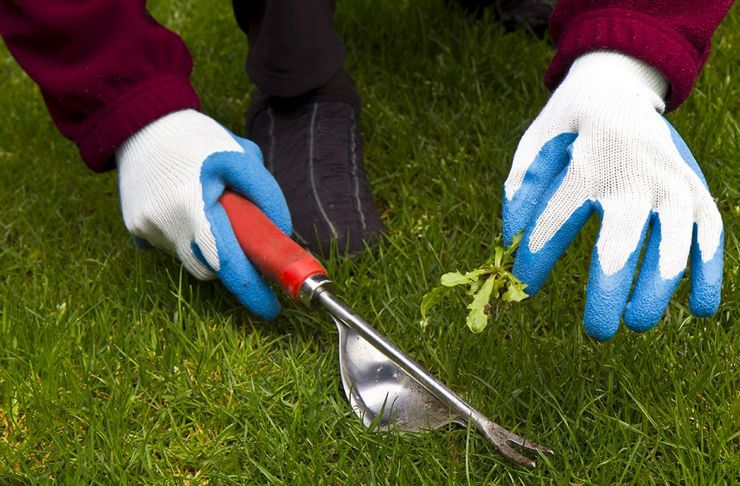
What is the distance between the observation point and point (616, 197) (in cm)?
155

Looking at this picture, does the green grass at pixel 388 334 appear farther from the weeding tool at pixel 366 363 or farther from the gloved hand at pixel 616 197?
the gloved hand at pixel 616 197

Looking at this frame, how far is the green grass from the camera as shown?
1.67m

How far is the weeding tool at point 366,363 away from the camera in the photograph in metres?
1.67

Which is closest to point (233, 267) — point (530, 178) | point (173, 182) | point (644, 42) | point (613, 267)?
point (173, 182)

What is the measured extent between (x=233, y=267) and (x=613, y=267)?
0.80 metres

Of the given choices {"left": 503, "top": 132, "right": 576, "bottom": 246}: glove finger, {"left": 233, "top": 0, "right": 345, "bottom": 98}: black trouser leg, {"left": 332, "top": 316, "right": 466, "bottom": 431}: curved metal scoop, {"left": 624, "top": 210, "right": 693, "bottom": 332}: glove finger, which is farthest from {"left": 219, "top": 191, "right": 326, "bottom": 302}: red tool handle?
{"left": 624, "top": 210, "right": 693, "bottom": 332}: glove finger

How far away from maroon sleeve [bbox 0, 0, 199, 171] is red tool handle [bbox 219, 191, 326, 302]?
29 cm

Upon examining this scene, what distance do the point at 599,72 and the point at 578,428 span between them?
645mm

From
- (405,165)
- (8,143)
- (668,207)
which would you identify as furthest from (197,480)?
(8,143)

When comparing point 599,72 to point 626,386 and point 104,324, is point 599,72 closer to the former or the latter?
point 626,386

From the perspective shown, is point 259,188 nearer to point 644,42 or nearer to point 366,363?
point 366,363

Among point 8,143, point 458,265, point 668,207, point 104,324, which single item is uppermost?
point 668,207

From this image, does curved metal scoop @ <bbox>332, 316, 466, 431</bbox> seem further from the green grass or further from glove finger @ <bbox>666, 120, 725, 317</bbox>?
glove finger @ <bbox>666, 120, 725, 317</bbox>

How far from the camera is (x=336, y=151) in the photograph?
2.40 meters
